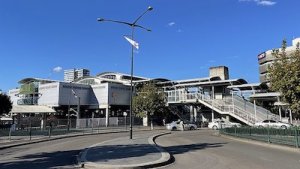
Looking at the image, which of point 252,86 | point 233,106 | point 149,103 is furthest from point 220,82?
point 149,103

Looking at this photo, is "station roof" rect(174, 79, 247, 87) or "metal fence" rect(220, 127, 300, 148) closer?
"metal fence" rect(220, 127, 300, 148)

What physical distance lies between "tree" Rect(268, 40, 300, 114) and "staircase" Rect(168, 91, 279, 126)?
2623 centimetres

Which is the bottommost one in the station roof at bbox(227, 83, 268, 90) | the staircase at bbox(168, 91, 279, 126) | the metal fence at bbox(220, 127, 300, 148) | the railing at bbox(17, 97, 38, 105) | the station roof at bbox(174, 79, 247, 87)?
the metal fence at bbox(220, 127, 300, 148)

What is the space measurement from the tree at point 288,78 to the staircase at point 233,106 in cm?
2623

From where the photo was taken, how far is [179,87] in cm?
6669

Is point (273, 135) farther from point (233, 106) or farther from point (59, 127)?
point (59, 127)

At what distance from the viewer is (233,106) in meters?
51.3

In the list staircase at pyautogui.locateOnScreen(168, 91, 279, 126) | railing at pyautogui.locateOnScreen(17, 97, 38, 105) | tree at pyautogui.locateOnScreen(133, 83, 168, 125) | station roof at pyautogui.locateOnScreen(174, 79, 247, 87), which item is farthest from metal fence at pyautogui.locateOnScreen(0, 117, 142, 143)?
railing at pyautogui.locateOnScreen(17, 97, 38, 105)

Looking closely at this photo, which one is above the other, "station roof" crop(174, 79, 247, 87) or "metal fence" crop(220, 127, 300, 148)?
"station roof" crop(174, 79, 247, 87)

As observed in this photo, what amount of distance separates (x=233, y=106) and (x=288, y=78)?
3113 cm

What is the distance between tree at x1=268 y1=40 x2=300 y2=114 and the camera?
20.4 meters

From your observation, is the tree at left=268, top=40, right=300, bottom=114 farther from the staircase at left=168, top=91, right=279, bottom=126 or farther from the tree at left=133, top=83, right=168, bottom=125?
the tree at left=133, top=83, right=168, bottom=125

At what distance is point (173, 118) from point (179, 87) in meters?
6.86

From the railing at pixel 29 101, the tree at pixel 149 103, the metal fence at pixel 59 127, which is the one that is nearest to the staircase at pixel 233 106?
the tree at pixel 149 103
